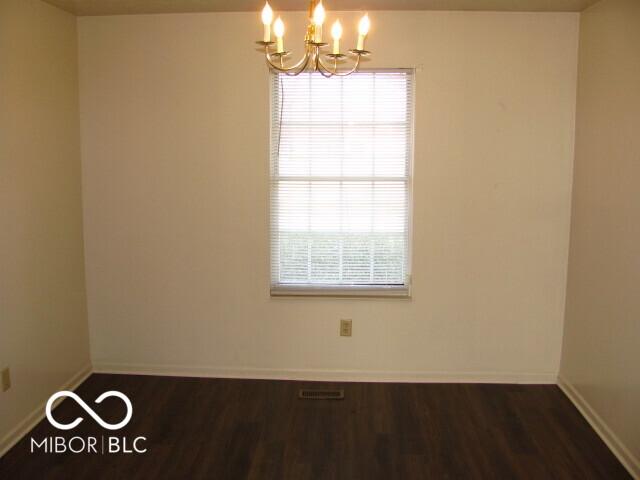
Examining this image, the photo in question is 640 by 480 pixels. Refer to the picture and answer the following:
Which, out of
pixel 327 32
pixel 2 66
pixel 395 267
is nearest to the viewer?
pixel 2 66

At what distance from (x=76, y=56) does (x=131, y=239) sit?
1.23m

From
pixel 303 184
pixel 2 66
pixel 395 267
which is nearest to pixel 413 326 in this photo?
pixel 395 267

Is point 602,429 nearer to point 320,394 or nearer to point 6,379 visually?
point 320,394

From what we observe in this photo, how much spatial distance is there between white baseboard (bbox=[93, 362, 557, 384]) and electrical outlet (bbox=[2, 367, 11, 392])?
2.97 feet

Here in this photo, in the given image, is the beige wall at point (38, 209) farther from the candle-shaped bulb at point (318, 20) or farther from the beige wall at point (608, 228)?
the beige wall at point (608, 228)

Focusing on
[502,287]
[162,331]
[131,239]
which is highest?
[131,239]

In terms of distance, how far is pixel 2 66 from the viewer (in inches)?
106

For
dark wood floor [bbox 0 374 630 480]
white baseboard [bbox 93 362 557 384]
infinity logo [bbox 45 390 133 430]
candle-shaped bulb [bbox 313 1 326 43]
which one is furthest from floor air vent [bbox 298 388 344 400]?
candle-shaped bulb [bbox 313 1 326 43]

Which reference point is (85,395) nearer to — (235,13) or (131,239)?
(131,239)

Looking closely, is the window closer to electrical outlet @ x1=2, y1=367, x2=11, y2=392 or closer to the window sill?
the window sill

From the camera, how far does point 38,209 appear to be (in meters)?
3.03

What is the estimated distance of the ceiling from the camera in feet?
10.1

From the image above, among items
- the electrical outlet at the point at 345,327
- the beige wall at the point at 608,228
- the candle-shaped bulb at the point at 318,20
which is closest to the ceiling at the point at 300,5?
the beige wall at the point at 608,228

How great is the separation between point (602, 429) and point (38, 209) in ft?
11.2
